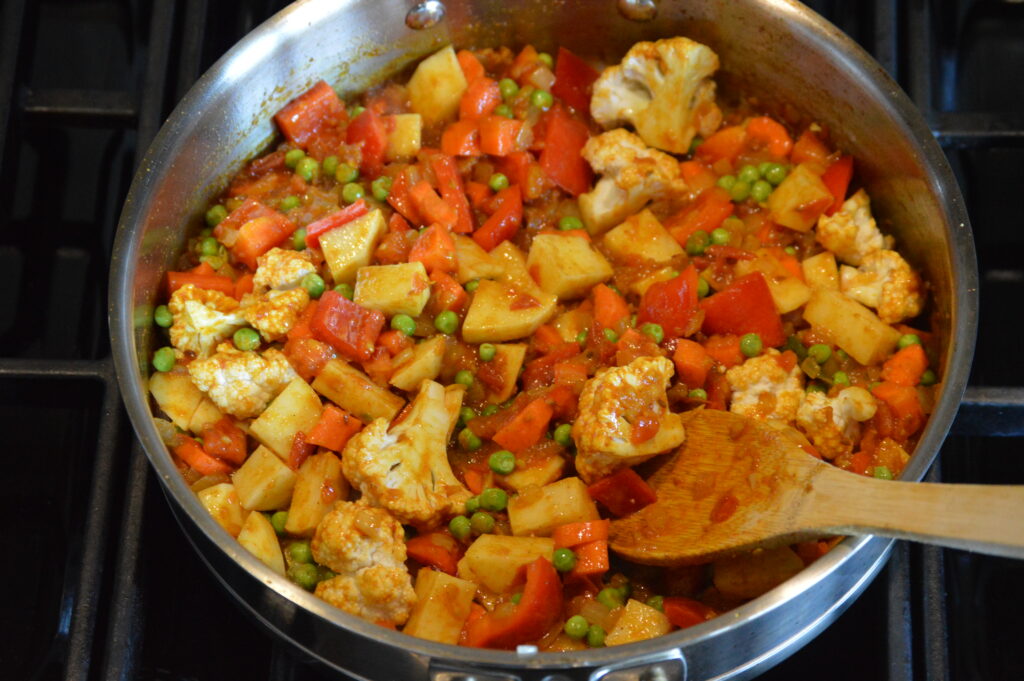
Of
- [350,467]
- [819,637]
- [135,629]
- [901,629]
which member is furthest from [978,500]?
[135,629]

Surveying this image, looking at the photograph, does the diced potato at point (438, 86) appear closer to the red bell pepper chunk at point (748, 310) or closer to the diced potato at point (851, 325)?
the red bell pepper chunk at point (748, 310)

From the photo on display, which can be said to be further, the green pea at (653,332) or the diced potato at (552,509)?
the green pea at (653,332)

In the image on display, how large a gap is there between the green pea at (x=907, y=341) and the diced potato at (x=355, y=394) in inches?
57.9

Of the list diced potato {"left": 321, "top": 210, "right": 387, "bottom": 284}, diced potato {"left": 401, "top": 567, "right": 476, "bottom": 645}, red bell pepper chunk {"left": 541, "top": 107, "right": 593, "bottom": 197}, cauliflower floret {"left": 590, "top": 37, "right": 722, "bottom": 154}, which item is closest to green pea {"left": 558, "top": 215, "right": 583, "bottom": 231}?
red bell pepper chunk {"left": 541, "top": 107, "right": 593, "bottom": 197}

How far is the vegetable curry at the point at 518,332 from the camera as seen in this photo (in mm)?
2822

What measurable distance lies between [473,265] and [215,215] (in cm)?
85

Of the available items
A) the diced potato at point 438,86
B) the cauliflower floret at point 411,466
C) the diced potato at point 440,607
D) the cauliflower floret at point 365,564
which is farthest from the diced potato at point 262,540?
the diced potato at point 438,86

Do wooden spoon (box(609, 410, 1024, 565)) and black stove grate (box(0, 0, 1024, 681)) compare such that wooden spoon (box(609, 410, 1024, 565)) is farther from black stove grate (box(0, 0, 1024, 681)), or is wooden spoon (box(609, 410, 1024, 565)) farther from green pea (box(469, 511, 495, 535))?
black stove grate (box(0, 0, 1024, 681))

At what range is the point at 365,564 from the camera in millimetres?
2713

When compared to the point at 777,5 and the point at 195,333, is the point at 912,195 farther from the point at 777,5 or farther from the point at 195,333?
the point at 195,333

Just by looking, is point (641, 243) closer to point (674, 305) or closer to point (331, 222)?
point (674, 305)

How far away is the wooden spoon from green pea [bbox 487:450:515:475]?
0.32 metres

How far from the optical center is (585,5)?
3654mm

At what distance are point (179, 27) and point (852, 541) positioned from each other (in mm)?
2777
